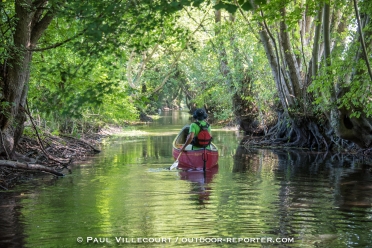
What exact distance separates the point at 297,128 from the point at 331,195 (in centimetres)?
1123

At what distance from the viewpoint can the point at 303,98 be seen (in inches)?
798

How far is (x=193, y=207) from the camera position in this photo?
9.04 meters

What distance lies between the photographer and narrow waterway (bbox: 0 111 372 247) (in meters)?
6.74

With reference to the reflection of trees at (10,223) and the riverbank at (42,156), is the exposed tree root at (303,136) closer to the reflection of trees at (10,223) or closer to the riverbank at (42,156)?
the riverbank at (42,156)

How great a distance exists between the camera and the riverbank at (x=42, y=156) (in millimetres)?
11575

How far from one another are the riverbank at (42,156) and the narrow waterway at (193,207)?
39 cm

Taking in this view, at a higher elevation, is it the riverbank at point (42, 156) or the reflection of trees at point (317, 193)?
the riverbank at point (42, 156)

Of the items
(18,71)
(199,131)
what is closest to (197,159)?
(199,131)

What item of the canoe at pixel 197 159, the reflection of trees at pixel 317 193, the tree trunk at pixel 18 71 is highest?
the tree trunk at pixel 18 71

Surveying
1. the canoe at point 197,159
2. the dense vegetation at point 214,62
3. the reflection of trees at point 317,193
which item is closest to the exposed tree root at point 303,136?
the dense vegetation at point 214,62

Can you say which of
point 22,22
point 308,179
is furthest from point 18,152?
point 308,179

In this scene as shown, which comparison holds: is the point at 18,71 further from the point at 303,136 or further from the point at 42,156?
the point at 303,136

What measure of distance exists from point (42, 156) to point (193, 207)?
719 cm

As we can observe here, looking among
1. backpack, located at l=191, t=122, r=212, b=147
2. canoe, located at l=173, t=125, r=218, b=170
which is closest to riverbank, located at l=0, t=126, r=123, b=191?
canoe, located at l=173, t=125, r=218, b=170
